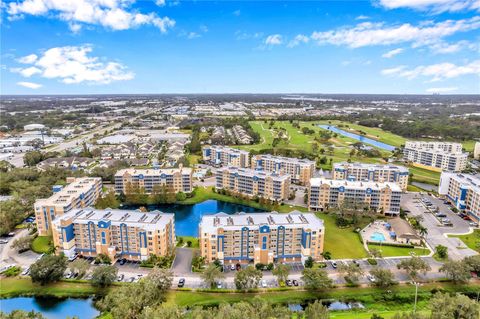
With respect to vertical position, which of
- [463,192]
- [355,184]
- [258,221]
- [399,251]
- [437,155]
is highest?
[437,155]

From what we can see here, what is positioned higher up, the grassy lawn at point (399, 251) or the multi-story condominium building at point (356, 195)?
the multi-story condominium building at point (356, 195)

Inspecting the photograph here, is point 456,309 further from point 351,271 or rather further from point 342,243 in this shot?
point 342,243

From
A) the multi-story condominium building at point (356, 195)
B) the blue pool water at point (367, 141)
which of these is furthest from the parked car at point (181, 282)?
the blue pool water at point (367, 141)

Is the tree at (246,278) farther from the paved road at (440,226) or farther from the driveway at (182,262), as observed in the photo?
the paved road at (440,226)

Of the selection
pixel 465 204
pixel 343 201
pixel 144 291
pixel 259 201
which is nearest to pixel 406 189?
pixel 465 204

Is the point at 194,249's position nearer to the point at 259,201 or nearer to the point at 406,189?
the point at 259,201

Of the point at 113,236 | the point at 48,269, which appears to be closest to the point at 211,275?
the point at 113,236
